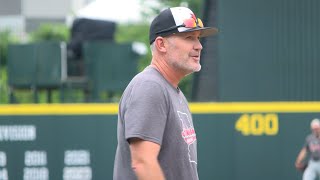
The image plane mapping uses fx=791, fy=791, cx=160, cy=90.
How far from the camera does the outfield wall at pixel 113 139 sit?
10500 mm

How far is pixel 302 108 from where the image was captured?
1067 cm

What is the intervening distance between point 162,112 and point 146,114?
0.08 metres

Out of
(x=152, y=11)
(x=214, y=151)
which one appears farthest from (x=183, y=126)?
(x=152, y=11)

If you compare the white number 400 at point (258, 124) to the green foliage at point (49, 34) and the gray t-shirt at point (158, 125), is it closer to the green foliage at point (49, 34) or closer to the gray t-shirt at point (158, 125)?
the gray t-shirt at point (158, 125)

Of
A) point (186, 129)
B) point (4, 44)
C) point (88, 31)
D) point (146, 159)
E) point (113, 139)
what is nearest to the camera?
point (146, 159)

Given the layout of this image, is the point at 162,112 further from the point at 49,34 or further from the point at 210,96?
the point at 49,34

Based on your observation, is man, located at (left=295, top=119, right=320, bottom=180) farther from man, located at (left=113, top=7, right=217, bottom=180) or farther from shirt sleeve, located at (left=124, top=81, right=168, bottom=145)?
shirt sleeve, located at (left=124, top=81, right=168, bottom=145)

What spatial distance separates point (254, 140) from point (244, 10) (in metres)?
1.96

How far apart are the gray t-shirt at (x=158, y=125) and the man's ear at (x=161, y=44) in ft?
0.32

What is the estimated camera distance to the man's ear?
3383 millimetres

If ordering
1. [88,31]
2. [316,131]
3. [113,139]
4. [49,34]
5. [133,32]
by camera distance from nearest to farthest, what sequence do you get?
1. [316,131]
2. [113,139]
3. [88,31]
4. [133,32]
5. [49,34]

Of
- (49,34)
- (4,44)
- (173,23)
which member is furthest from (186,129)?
(49,34)

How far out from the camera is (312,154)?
Answer: 10.5 meters

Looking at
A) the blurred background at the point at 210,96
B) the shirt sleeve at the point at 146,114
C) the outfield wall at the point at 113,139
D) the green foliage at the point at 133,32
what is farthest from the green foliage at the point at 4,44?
the shirt sleeve at the point at 146,114
